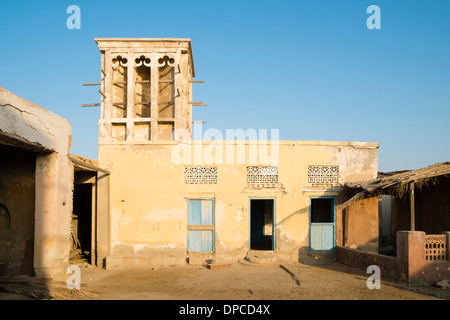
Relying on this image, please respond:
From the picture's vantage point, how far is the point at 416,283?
829 centimetres

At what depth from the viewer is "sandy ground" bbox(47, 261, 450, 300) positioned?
754cm

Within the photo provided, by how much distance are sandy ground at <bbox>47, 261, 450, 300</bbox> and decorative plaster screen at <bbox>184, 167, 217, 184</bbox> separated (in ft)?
9.08

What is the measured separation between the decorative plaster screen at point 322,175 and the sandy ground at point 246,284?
9.00ft

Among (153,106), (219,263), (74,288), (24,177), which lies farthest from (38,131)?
(153,106)

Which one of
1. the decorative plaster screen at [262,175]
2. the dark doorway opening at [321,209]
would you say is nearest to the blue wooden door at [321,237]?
the decorative plaster screen at [262,175]

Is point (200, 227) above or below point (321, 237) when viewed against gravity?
above

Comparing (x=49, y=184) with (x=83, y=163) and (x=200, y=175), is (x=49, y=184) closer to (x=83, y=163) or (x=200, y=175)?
(x=83, y=163)

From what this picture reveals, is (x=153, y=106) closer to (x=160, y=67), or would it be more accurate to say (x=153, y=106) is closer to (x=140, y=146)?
(x=160, y=67)

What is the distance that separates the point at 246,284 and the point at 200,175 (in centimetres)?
419

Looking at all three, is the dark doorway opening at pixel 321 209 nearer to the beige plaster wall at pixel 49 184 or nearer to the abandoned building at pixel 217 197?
the abandoned building at pixel 217 197

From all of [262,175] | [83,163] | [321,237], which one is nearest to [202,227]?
[262,175]

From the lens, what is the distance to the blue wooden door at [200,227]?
11594 millimetres

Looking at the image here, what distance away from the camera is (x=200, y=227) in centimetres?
1162
